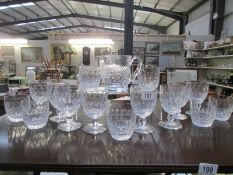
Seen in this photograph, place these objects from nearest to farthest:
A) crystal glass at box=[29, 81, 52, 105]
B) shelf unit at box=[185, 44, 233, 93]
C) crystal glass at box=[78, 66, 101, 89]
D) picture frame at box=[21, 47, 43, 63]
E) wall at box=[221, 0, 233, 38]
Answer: crystal glass at box=[29, 81, 52, 105]
crystal glass at box=[78, 66, 101, 89]
shelf unit at box=[185, 44, 233, 93]
wall at box=[221, 0, 233, 38]
picture frame at box=[21, 47, 43, 63]

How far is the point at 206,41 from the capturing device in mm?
7020

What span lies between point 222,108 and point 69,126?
644 mm

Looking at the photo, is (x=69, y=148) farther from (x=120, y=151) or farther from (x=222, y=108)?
(x=222, y=108)

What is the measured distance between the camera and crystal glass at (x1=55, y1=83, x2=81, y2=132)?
94 cm

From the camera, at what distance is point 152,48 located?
7.32 metres

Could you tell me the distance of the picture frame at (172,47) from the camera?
7203mm

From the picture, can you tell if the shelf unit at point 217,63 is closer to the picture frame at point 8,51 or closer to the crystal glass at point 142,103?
the crystal glass at point 142,103

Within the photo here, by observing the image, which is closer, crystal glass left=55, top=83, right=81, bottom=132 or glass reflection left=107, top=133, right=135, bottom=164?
glass reflection left=107, top=133, right=135, bottom=164

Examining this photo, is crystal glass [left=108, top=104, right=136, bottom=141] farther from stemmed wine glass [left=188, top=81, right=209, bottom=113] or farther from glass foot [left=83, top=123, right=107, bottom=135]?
stemmed wine glass [left=188, top=81, right=209, bottom=113]

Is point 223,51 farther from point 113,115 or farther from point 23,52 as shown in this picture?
point 113,115

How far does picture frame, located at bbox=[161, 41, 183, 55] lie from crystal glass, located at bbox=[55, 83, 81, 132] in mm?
6564

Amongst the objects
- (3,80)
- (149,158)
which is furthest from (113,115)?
(3,80)

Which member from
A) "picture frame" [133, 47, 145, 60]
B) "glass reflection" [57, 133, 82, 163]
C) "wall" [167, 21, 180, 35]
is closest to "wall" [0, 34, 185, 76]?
"picture frame" [133, 47, 145, 60]

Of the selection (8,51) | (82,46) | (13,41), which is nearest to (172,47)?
(82,46)
